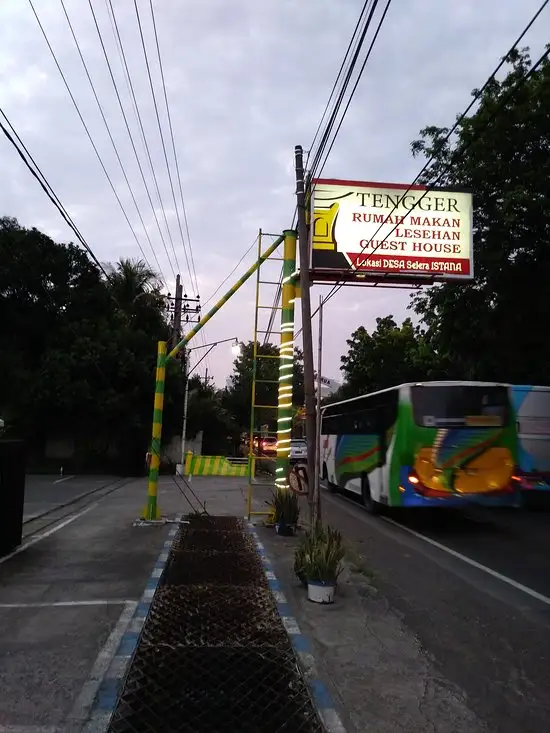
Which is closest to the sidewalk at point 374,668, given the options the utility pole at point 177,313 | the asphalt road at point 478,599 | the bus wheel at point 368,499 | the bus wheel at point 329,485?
the asphalt road at point 478,599

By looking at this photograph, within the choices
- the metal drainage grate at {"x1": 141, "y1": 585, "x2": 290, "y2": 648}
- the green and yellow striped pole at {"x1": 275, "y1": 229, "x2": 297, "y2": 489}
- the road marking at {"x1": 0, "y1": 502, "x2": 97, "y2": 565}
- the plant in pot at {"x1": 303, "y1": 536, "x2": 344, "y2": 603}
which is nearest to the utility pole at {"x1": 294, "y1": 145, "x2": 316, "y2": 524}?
the plant in pot at {"x1": 303, "y1": 536, "x2": 344, "y2": 603}

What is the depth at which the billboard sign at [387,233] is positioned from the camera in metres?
15.9

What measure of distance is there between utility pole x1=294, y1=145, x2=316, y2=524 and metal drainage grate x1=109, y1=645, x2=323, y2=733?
3.49m

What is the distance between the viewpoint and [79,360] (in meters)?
28.7

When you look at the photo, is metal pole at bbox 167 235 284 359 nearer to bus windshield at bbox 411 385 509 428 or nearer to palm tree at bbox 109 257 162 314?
bus windshield at bbox 411 385 509 428

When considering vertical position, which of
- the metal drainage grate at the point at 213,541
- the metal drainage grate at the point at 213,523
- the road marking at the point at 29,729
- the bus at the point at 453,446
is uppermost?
the bus at the point at 453,446

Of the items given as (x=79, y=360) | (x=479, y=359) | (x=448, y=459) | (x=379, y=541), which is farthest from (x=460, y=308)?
(x=79, y=360)

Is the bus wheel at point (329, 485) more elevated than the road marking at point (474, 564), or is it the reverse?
the bus wheel at point (329, 485)

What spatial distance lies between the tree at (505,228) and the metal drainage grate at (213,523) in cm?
930

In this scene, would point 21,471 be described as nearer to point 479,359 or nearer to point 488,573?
point 488,573

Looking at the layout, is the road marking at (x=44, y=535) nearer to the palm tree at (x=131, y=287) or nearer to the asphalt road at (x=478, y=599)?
the asphalt road at (x=478, y=599)

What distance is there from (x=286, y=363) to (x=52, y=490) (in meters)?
12.4

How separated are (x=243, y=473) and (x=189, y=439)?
7957 mm

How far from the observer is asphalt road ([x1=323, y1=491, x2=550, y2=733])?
4512mm
